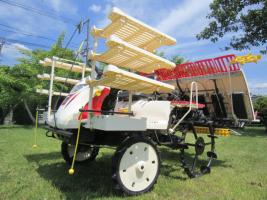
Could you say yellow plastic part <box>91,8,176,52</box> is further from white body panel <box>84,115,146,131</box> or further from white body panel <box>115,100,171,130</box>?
white body panel <box>115,100,171,130</box>

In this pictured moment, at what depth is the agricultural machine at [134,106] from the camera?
11.3 ft

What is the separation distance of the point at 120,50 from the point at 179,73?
132 inches

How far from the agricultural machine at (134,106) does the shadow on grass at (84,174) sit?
30cm

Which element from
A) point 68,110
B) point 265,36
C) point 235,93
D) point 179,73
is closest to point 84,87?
point 68,110

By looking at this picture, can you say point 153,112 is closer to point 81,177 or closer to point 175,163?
point 81,177

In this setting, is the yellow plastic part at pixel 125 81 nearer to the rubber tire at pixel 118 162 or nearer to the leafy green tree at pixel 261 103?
the rubber tire at pixel 118 162

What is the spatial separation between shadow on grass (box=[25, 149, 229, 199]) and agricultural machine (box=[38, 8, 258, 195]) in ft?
0.98

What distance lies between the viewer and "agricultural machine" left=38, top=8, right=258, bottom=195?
11.3 ft

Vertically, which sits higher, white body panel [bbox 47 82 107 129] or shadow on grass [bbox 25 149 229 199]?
white body panel [bbox 47 82 107 129]

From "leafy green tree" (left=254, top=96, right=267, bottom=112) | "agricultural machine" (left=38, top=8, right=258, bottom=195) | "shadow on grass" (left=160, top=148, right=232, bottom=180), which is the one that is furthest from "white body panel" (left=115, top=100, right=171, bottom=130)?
"leafy green tree" (left=254, top=96, right=267, bottom=112)

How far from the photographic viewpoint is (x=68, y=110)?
4039mm

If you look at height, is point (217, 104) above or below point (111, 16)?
below

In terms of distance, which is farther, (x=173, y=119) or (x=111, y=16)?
(x=173, y=119)

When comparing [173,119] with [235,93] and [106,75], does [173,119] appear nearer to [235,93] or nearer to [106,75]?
[235,93]
